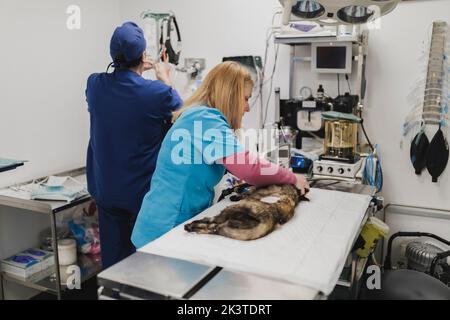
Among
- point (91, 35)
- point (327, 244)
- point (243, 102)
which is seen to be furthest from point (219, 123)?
point (91, 35)

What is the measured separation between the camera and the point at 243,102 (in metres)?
1.70

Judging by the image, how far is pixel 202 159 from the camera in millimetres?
1548

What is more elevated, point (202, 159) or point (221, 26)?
point (221, 26)

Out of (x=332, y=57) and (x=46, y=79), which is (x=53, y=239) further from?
(x=332, y=57)

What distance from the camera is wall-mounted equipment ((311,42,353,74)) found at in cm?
265

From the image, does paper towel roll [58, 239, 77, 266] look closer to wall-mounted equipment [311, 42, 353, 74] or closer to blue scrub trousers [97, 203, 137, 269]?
blue scrub trousers [97, 203, 137, 269]

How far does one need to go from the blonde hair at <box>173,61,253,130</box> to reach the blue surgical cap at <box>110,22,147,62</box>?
0.56m

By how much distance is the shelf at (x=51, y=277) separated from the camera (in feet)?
8.30

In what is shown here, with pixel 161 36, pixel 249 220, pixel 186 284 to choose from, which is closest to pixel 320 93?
pixel 161 36

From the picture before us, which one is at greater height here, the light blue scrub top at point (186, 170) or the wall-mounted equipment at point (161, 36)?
the wall-mounted equipment at point (161, 36)

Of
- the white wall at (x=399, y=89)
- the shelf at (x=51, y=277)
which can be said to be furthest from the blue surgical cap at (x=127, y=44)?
the white wall at (x=399, y=89)

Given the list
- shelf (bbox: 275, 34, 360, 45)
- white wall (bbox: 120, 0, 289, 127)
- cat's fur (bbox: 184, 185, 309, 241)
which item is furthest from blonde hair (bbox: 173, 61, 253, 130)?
white wall (bbox: 120, 0, 289, 127)

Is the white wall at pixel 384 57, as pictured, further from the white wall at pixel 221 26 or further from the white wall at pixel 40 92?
the white wall at pixel 40 92

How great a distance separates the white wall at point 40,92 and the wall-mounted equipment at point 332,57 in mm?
1668
